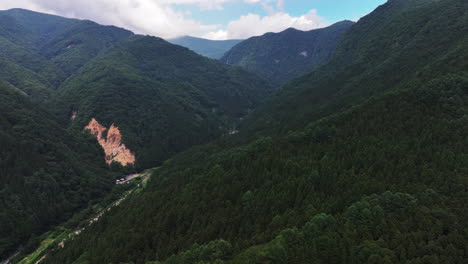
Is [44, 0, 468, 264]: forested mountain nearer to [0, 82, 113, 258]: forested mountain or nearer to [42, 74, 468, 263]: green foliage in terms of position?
[42, 74, 468, 263]: green foliage

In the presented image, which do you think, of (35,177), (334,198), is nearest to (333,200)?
(334,198)

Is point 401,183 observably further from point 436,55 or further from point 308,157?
point 436,55

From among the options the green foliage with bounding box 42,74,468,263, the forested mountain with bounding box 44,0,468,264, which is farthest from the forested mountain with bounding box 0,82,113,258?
the green foliage with bounding box 42,74,468,263

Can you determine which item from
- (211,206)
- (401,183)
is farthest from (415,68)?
(211,206)

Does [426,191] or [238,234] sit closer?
[426,191]

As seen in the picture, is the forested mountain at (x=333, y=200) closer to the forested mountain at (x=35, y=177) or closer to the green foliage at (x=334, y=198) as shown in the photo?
the green foliage at (x=334, y=198)

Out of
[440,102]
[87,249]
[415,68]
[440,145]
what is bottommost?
[87,249]

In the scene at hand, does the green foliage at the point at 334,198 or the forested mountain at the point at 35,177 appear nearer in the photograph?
the green foliage at the point at 334,198

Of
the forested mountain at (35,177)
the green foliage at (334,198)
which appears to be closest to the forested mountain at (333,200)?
the green foliage at (334,198)
